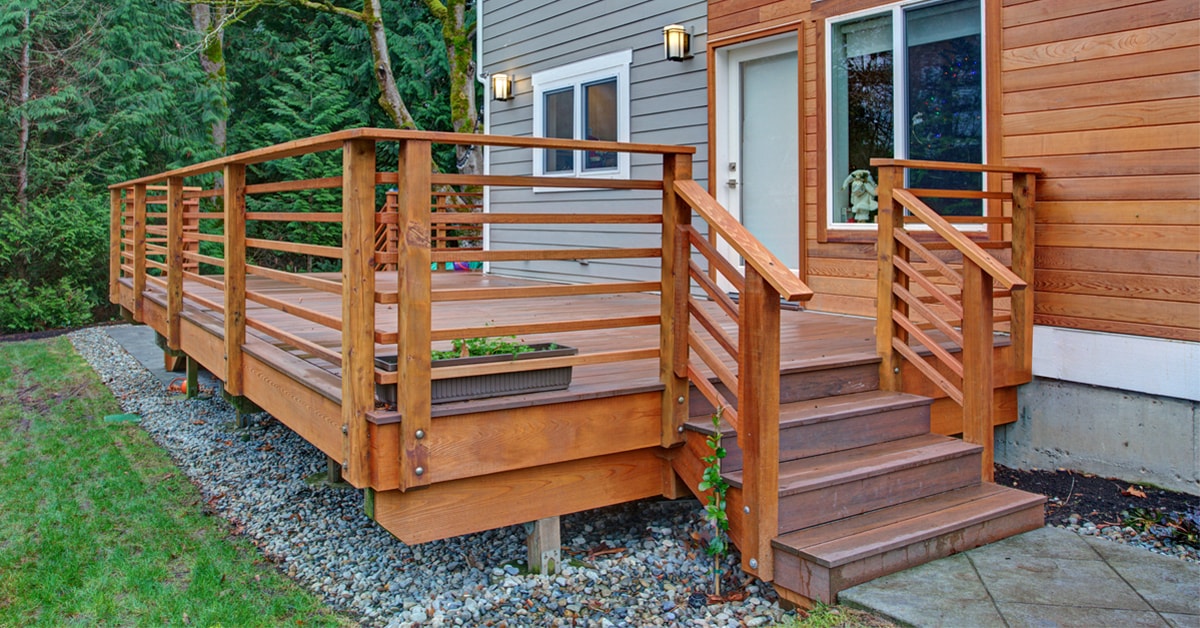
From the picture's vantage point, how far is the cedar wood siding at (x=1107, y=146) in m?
4.23

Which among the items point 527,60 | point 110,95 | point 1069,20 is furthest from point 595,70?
point 110,95

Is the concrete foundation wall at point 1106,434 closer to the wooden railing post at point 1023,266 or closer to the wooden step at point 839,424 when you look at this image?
the wooden railing post at point 1023,266

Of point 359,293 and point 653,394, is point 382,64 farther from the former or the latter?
point 359,293

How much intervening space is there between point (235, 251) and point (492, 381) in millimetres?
1781

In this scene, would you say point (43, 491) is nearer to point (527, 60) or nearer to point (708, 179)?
point (708, 179)

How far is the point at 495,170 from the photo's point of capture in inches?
383

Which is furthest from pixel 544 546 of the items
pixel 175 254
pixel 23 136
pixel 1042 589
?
pixel 23 136

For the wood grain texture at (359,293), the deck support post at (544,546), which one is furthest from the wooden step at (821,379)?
the wood grain texture at (359,293)

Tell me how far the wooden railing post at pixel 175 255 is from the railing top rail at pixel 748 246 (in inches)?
147

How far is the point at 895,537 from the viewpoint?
3197 millimetres

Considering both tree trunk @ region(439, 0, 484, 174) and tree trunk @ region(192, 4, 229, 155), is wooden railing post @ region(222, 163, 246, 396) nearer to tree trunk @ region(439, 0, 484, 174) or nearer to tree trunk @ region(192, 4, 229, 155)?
tree trunk @ region(439, 0, 484, 174)

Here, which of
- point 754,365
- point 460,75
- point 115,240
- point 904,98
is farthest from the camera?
point 460,75

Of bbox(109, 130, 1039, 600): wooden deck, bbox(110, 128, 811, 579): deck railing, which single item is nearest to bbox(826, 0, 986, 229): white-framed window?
bbox(109, 130, 1039, 600): wooden deck

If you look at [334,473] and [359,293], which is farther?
[334,473]
